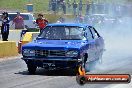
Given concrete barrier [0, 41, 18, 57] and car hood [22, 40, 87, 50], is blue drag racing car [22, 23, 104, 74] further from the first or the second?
concrete barrier [0, 41, 18, 57]

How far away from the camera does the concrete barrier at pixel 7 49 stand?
1911cm

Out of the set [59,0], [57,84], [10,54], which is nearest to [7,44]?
[10,54]

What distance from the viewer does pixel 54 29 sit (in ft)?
44.9

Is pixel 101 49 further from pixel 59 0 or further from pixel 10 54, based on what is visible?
pixel 59 0

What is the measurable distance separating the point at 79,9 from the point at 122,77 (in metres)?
47.5

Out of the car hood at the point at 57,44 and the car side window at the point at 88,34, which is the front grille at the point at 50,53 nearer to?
the car hood at the point at 57,44

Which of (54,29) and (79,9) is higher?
(54,29)

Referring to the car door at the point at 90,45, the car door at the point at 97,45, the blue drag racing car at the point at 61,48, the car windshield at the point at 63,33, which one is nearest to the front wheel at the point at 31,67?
the blue drag racing car at the point at 61,48

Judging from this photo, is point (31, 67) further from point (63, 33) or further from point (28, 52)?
point (63, 33)

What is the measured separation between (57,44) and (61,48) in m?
0.35

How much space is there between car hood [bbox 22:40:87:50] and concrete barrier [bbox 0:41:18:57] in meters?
6.15

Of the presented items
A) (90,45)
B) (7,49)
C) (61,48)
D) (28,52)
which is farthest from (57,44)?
(7,49)

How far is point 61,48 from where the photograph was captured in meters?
12.3

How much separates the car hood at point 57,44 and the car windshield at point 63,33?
340 millimetres
